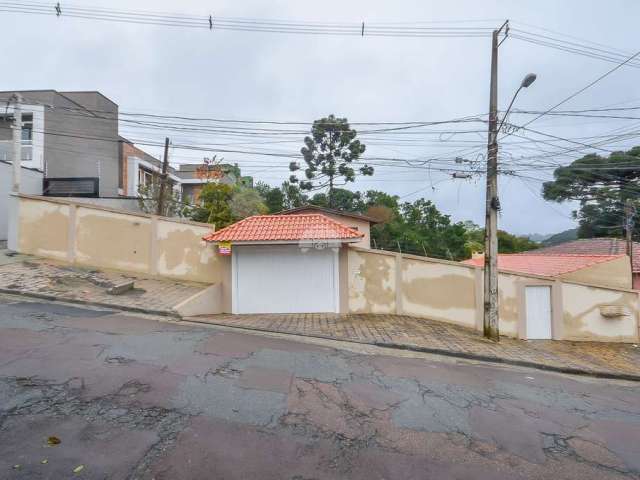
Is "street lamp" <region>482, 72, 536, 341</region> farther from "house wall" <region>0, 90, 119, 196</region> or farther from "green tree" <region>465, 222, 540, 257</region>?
"green tree" <region>465, 222, 540, 257</region>

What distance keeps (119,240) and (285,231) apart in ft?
17.3

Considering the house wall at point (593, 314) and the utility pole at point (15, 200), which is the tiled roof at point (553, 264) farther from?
the utility pole at point (15, 200)

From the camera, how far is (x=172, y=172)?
32.7 metres

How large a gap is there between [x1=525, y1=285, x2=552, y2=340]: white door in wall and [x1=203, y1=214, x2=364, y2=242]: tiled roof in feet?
18.9

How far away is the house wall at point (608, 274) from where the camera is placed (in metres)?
15.1

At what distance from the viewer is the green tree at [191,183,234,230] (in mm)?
20594

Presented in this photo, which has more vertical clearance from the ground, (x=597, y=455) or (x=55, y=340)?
(x=55, y=340)

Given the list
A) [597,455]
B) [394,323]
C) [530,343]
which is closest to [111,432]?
[597,455]

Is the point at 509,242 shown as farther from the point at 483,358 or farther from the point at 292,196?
the point at 483,358

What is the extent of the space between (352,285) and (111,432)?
8787mm

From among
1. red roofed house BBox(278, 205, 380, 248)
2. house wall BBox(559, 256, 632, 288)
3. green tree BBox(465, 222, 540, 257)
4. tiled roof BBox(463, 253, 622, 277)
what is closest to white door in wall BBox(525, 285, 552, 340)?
tiled roof BBox(463, 253, 622, 277)

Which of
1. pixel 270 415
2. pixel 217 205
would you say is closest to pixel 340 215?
pixel 217 205

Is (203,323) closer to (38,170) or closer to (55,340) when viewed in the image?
(55,340)

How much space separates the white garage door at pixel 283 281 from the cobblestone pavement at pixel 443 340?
1.61 feet
